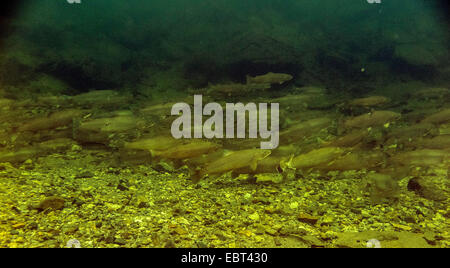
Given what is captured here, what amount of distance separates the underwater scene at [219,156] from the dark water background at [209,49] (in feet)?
0.30

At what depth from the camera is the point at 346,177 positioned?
150 inches

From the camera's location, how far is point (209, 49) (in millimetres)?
11258

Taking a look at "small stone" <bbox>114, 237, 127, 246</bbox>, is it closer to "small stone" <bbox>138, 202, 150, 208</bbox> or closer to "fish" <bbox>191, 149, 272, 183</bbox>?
"small stone" <bbox>138, 202, 150, 208</bbox>

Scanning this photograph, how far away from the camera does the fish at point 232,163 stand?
3.33 meters

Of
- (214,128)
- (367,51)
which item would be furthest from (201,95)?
(367,51)

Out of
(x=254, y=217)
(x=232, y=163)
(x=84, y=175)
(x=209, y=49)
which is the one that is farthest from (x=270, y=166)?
(x=209, y=49)

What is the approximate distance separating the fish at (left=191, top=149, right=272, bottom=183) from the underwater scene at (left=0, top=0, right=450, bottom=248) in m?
0.02

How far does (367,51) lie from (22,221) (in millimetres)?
14107

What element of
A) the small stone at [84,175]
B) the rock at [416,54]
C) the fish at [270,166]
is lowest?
the small stone at [84,175]

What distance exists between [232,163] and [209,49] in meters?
8.87

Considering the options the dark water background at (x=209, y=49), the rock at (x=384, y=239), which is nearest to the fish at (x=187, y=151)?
the rock at (x=384, y=239)

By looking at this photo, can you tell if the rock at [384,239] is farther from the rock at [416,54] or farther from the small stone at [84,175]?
the rock at [416,54]

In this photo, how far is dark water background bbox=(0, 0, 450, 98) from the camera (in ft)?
31.8

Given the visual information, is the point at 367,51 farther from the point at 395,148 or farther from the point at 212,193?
the point at 212,193
